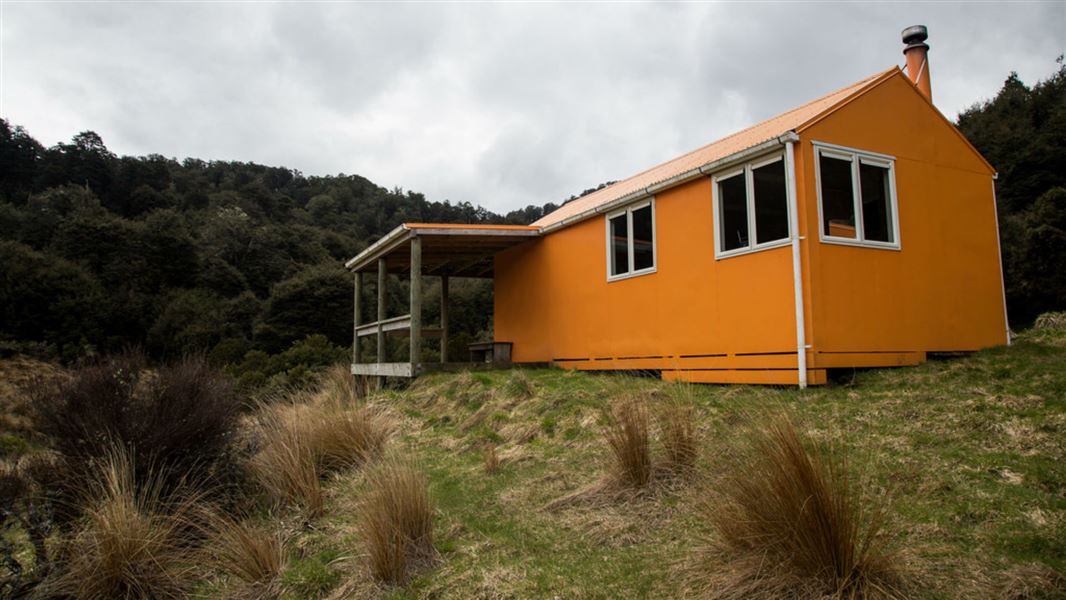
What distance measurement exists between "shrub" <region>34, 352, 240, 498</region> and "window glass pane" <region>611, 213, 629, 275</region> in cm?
608

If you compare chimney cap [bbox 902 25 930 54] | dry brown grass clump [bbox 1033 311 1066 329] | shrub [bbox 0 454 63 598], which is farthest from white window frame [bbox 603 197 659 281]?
dry brown grass clump [bbox 1033 311 1066 329]

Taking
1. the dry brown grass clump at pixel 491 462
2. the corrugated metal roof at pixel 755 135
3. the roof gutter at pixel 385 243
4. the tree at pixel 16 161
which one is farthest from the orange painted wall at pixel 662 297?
the tree at pixel 16 161

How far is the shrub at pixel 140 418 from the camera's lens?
16.9ft

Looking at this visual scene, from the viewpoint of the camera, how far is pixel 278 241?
4141cm

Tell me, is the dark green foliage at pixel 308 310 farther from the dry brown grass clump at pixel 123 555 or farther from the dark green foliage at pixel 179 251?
the dry brown grass clump at pixel 123 555

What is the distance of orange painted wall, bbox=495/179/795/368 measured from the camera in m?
7.29

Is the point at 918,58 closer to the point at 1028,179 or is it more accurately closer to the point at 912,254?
the point at 912,254

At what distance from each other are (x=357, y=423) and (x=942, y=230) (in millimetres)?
7835

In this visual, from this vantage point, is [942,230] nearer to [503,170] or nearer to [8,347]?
[8,347]

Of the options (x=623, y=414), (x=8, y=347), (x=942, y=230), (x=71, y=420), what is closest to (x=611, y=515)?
(x=623, y=414)

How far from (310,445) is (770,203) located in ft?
18.7

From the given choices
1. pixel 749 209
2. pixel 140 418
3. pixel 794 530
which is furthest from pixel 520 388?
pixel 794 530

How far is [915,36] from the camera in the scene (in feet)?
30.9

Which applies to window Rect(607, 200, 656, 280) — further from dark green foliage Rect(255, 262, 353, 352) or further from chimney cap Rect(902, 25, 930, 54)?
dark green foliage Rect(255, 262, 353, 352)
